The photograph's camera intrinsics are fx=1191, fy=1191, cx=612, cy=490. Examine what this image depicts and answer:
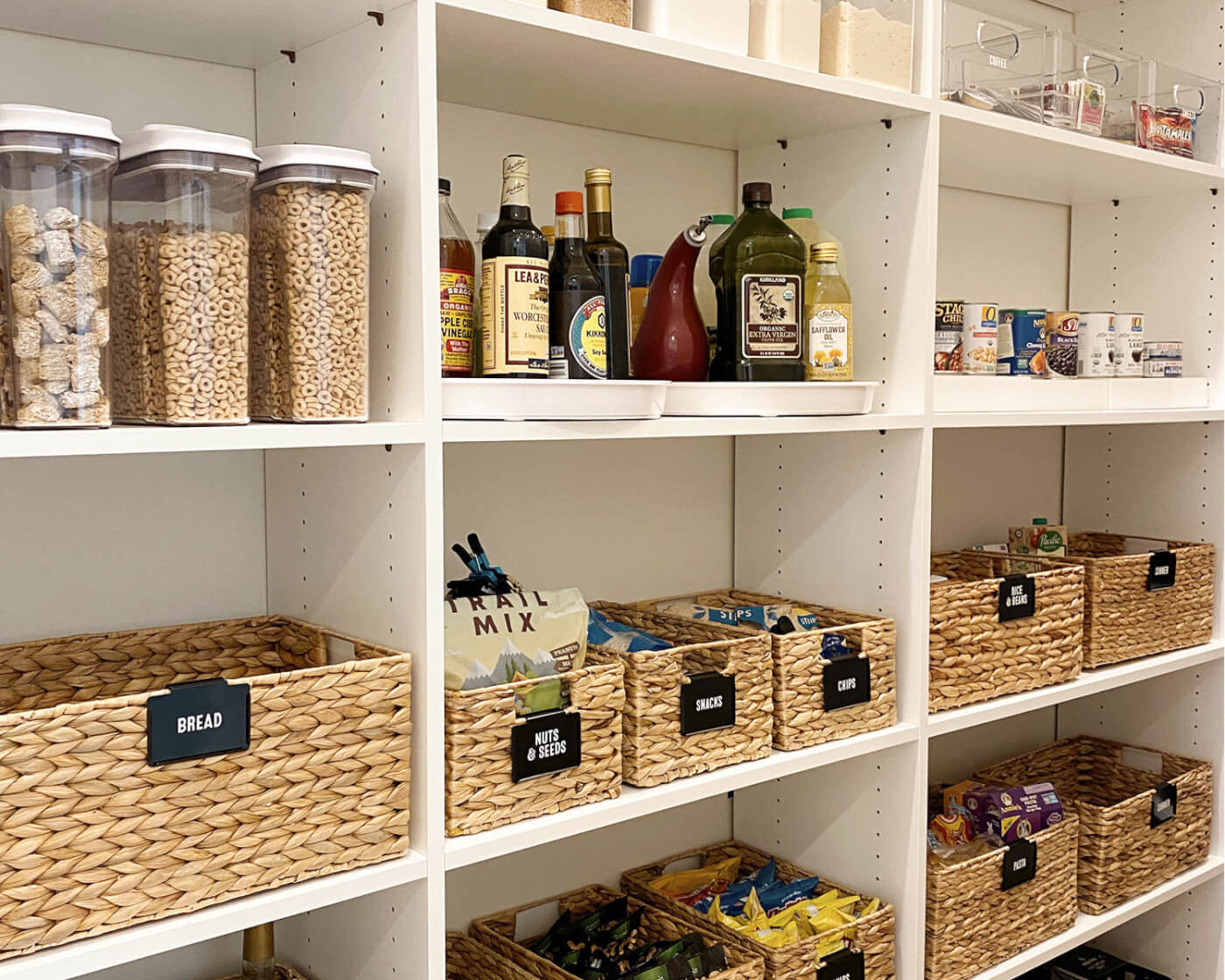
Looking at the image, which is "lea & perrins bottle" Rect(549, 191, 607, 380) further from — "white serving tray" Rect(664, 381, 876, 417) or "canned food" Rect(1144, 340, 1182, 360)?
"canned food" Rect(1144, 340, 1182, 360)

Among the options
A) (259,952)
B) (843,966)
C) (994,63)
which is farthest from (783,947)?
(994,63)

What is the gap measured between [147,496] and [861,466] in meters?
1.07

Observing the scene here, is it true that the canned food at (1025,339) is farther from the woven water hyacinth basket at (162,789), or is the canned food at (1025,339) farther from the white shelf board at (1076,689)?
the woven water hyacinth basket at (162,789)

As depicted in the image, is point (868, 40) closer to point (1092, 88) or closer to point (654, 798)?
point (1092, 88)

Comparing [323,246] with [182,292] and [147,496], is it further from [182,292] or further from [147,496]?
[147,496]

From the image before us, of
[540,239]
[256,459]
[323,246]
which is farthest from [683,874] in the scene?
[323,246]

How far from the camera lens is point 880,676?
5.96 feet

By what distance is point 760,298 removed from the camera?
5.49 feet

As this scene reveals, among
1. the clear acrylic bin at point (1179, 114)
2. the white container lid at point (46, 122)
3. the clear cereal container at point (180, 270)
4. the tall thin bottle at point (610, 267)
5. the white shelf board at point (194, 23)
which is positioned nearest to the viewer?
the white container lid at point (46, 122)

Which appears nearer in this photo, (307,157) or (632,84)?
(307,157)

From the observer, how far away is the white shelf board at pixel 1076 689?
6.29ft

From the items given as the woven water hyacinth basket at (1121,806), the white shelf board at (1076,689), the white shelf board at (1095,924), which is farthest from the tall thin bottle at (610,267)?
the woven water hyacinth basket at (1121,806)

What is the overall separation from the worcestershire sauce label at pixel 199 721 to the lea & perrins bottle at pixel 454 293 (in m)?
0.45

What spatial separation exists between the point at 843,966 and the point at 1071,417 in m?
1.01
